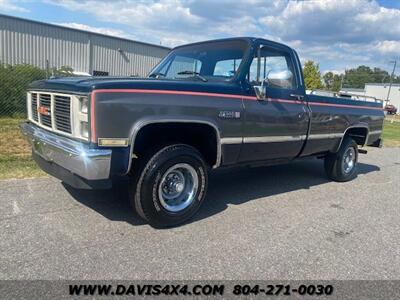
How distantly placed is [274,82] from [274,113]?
401 mm

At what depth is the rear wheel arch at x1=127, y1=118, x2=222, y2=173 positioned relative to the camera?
3.82 meters

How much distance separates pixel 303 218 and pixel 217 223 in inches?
46.8

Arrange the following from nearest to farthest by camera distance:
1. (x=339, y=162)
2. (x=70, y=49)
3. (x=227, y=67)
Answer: (x=227, y=67) < (x=339, y=162) < (x=70, y=49)

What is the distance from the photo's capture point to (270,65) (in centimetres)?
530

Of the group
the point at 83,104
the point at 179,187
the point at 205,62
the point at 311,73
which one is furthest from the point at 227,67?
the point at 311,73

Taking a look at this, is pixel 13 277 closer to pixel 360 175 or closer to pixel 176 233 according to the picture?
pixel 176 233

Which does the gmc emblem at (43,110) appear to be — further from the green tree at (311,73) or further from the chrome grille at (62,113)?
the green tree at (311,73)

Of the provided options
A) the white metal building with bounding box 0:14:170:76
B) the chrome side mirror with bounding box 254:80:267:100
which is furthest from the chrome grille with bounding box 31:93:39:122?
the white metal building with bounding box 0:14:170:76

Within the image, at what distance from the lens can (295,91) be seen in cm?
559

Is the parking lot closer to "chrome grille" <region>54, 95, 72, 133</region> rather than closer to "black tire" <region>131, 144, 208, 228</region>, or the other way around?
"black tire" <region>131, 144, 208, 228</region>

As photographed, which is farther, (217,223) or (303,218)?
→ (303,218)

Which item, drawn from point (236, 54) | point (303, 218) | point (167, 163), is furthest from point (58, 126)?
point (303, 218)

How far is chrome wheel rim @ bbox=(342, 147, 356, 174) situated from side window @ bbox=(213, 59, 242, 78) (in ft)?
10.7

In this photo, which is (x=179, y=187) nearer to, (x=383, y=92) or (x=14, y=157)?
(x=14, y=157)
